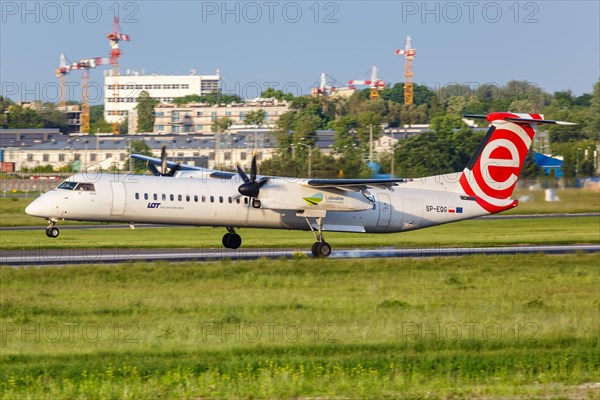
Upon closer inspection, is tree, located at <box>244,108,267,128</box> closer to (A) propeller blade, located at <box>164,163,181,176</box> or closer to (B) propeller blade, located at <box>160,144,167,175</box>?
(A) propeller blade, located at <box>164,163,181,176</box>

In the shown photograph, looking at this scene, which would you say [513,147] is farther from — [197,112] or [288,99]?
[197,112]

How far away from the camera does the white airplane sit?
98.9ft

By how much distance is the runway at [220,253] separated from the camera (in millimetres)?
29938

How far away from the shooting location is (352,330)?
1775 cm

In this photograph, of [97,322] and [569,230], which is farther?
[569,230]

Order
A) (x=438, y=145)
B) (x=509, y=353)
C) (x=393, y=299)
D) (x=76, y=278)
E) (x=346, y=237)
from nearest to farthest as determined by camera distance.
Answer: (x=509, y=353) → (x=393, y=299) → (x=76, y=278) → (x=346, y=237) → (x=438, y=145)

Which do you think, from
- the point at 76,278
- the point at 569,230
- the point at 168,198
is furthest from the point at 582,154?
the point at 76,278

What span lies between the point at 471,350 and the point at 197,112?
13452cm

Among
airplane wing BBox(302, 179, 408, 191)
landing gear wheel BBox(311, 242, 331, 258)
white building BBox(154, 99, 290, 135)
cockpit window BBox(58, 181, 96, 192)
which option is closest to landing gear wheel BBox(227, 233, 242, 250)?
landing gear wheel BBox(311, 242, 331, 258)

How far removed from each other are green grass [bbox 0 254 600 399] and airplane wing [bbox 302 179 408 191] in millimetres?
3241

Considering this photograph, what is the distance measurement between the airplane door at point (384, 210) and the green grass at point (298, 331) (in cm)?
438

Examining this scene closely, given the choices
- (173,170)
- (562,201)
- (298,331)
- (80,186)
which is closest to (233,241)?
(173,170)

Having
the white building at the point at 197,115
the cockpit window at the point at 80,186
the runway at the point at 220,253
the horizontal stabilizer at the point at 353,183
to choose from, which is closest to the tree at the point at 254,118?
the white building at the point at 197,115

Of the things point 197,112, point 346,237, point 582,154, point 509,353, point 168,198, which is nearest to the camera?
point 509,353
